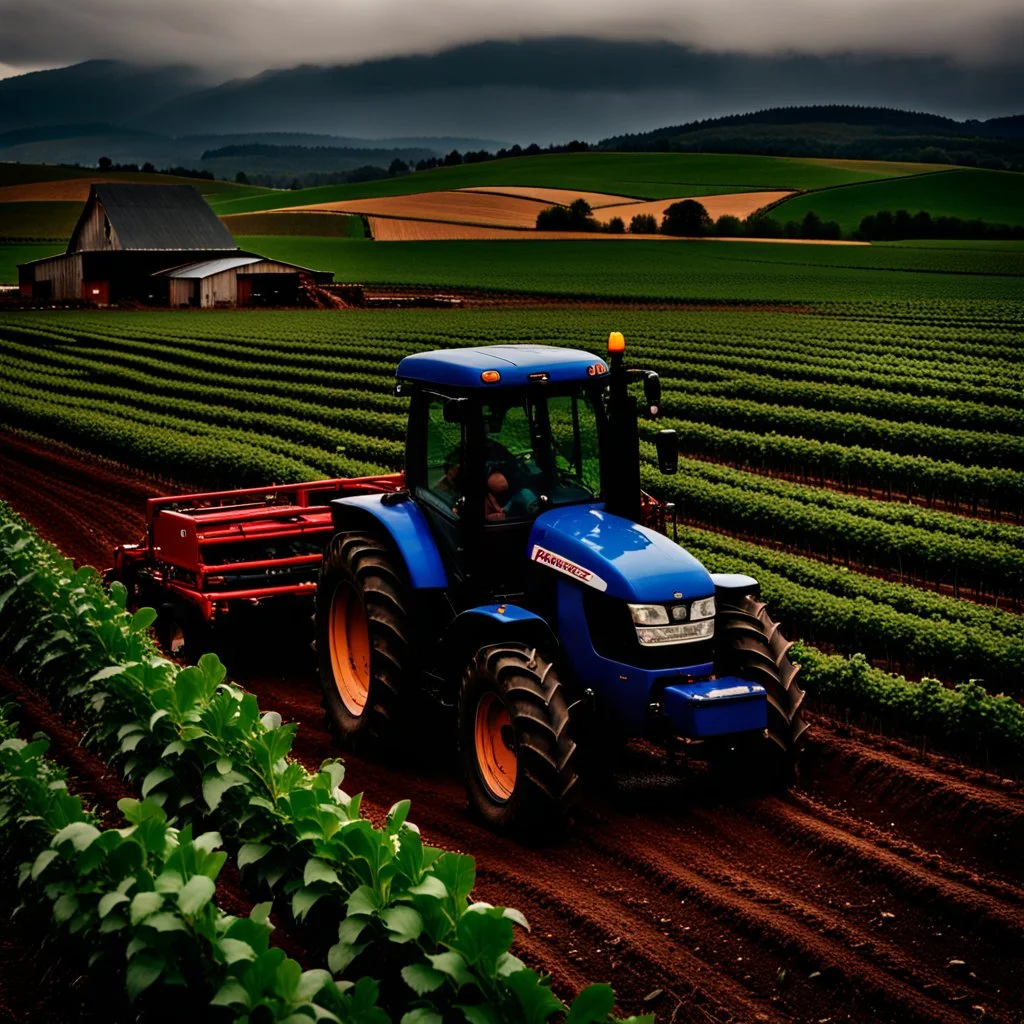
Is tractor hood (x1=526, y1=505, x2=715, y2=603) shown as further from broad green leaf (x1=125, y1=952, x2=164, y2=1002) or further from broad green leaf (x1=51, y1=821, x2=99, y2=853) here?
broad green leaf (x1=125, y1=952, x2=164, y2=1002)

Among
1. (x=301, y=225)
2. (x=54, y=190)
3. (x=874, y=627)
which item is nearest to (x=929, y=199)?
(x=301, y=225)

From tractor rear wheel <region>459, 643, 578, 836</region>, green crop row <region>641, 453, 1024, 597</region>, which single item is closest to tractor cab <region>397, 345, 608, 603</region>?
tractor rear wheel <region>459, 643, 578, 836</region>

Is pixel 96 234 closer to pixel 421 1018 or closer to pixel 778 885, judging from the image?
pixel 778 885

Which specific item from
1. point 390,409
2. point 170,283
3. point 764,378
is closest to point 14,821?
point 390,409

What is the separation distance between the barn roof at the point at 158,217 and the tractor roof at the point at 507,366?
5214 cm

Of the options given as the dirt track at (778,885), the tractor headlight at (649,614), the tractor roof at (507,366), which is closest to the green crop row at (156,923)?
the dirt track at (778,885)

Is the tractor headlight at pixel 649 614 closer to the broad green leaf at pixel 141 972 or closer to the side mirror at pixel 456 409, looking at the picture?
the side mirror at pixel 456 409

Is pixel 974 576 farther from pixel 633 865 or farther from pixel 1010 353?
pixel 1010 353

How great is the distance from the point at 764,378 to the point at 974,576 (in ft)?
45.1

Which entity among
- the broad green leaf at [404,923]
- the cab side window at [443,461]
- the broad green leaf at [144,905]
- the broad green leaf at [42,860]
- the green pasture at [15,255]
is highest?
the green pasture at [15,255]

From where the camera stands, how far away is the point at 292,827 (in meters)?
6.23

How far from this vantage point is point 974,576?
1415 centimetres

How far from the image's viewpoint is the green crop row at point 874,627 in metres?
10.8

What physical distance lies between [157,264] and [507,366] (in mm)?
53701
